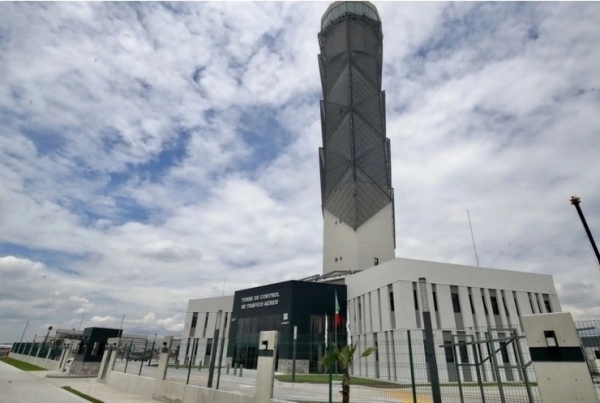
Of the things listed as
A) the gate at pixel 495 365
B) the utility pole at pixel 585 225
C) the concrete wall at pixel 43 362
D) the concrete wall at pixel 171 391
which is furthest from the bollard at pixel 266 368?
the concrete wall at pixel 43 362

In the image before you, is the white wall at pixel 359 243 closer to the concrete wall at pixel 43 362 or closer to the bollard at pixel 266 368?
the concrete wall at pixel 43 362

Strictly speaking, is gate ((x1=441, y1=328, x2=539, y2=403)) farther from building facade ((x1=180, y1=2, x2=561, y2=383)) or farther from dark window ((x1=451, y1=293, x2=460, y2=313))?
dark window ((x1=451, y1=293, x2=460, y2=313))

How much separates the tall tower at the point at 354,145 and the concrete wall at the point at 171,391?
43481 mm

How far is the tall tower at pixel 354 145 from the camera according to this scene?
63750 mm

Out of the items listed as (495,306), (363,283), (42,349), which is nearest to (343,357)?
(363,283)

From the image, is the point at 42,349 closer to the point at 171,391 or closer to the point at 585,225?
the point at 171,391

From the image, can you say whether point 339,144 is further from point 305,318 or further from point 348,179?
point 305,318

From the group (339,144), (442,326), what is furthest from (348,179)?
(442,326)

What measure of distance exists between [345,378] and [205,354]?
8382 millimetres

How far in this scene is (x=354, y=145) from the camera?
67938 millimetres

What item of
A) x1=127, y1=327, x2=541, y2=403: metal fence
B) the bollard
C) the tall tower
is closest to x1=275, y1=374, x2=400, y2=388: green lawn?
x1=127, y1=327, x2=541, y2=403: metal fence

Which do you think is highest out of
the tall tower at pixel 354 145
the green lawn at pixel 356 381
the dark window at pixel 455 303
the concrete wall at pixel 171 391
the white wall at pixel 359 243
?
the tall tower at pixel 354 145

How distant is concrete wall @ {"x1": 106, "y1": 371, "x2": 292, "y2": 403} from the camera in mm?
13945

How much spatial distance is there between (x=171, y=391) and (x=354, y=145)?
57.0 meters
